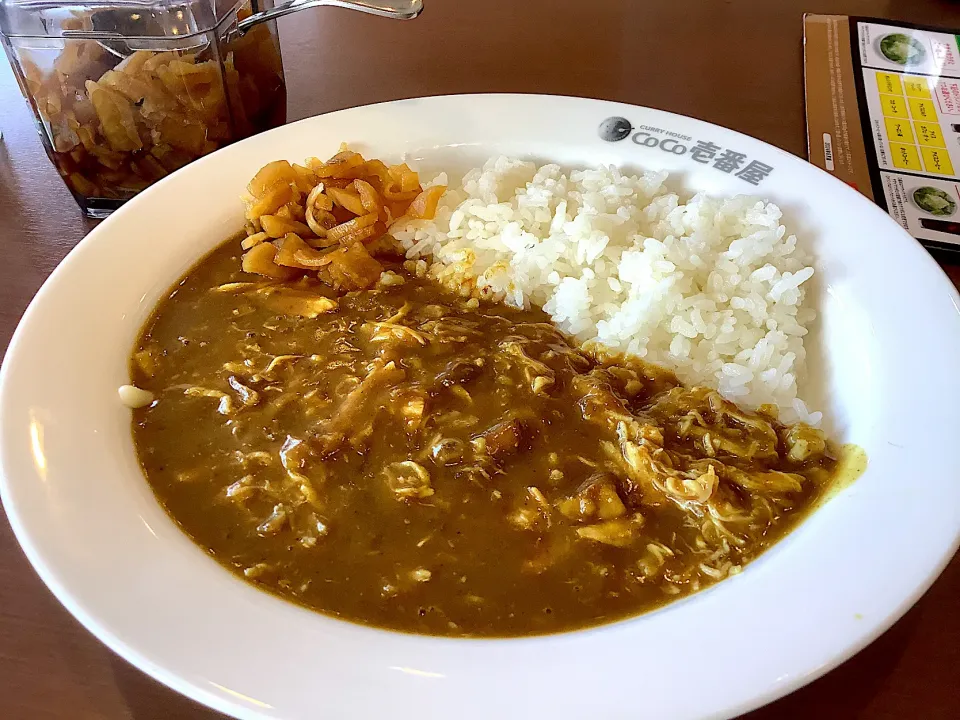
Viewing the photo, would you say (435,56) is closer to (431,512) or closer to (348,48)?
(348,48)

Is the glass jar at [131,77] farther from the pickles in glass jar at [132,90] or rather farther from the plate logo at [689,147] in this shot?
the plate logo at [689,147]

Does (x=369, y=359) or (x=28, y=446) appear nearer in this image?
(x=28, y=446)

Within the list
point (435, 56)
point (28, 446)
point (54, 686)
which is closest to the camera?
point (54, 686)

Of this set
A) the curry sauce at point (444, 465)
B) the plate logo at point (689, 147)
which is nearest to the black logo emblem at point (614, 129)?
the plate logo at point (689, 147)

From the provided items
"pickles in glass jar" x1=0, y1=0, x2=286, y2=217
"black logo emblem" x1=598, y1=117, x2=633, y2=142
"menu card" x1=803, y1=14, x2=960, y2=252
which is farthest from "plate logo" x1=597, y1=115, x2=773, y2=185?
"pickles in glass jar" x1=0, y1=0, x2=286, y2=217

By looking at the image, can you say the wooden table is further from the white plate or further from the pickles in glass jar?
the pickles in glass jar

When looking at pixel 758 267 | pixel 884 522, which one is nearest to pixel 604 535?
pixel 884 522

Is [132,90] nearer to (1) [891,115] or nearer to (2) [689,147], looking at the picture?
(2) [689,147]
